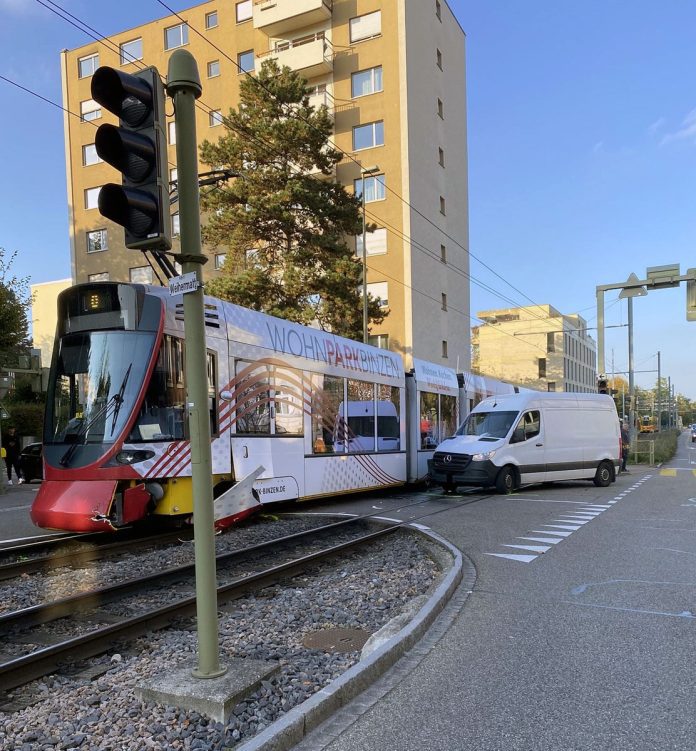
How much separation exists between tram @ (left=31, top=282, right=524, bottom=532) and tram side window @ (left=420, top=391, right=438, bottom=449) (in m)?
3.73

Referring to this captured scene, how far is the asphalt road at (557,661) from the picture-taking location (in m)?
3.39

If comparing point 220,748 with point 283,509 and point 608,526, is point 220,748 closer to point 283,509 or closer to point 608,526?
point 608,526

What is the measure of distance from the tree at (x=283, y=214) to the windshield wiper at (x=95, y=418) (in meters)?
18.0

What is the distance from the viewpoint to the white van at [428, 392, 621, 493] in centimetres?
1513

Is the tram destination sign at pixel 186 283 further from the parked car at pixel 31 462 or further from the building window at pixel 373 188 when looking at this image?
the building window at pixel 373 188

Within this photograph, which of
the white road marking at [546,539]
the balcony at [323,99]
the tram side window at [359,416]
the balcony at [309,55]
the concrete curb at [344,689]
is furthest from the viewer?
the balcony at [323,99]

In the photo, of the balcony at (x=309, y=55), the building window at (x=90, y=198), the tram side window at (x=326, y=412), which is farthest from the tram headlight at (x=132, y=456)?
the building window at (x=90, y=198)

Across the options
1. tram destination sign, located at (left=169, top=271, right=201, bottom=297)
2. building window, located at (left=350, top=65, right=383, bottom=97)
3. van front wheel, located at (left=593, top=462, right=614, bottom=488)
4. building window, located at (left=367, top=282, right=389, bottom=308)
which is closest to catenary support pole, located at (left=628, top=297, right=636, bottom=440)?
building window, located at (left=367, top=282, right=389, bottom=308)

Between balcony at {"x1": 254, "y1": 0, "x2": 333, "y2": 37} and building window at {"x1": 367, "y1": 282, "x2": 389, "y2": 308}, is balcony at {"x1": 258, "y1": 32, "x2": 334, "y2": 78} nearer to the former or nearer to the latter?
balcony at {"x1": 254, "y1": 0, "x2": 333, "y2": 37}

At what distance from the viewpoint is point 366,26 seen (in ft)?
108

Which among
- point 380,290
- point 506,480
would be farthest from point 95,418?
point 380,290

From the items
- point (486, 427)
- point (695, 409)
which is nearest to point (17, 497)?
point (486, 427)

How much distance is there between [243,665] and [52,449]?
558 cm

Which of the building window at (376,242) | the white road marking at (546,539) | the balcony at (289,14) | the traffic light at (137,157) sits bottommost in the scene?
the white road marking at (546,539)
